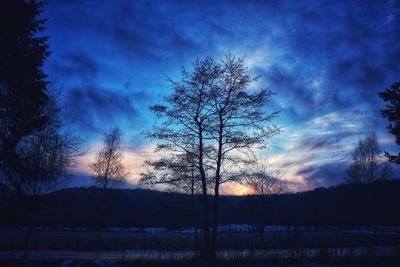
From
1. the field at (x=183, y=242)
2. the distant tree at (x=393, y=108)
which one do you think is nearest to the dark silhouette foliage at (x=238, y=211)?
the field at (x=183, y=242)

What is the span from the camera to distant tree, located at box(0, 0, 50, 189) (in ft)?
47.6

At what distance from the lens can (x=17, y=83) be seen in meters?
14.6

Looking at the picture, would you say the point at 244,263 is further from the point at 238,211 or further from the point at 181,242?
the point at 238,211

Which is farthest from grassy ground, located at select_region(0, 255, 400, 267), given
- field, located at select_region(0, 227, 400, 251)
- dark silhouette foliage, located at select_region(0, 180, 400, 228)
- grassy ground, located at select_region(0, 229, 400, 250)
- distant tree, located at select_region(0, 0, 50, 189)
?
dark silhouette foliage, located at select_region(0, 180, 400, 228)

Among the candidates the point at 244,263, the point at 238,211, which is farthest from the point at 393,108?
the point at 238,211

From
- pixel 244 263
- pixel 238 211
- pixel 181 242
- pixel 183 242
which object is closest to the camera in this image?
pixel 244 263

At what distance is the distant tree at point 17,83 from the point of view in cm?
1452

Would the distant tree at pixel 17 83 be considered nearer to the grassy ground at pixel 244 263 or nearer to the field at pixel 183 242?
the grassy ground at pixel 244 263

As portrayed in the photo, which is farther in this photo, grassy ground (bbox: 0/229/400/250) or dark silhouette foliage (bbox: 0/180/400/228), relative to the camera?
dark silhouette foliage (bbox: 0/180/400/228)

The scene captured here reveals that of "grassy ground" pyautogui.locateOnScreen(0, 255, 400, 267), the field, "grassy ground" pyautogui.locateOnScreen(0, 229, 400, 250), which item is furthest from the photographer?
"grassy ground" pyautogui.locateOnScreen(0, 229, 400, 250)

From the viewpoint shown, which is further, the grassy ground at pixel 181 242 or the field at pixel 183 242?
the grassy ground at pixel 181 242

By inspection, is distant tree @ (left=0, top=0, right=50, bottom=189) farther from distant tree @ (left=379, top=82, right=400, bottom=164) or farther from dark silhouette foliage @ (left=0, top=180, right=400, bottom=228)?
dark silhouette foliage @ (left=0, top=180, right=400, bottom=228)

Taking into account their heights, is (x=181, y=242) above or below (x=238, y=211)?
below

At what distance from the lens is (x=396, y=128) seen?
23.5 meters
